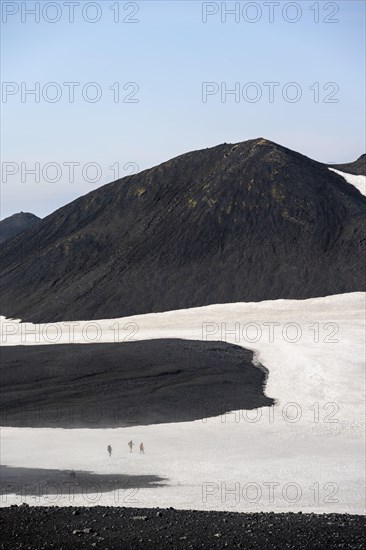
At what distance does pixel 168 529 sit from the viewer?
81.1 ft

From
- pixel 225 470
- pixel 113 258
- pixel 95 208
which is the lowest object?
pixel 225 470

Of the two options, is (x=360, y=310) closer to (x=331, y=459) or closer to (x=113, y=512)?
(x=331, y=459)

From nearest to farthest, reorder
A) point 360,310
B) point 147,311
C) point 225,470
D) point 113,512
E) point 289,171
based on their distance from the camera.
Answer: point 113,512 < point 225,470 < point 360,310 < point 147,311 < point 289,171

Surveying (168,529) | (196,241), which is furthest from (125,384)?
(196,241)

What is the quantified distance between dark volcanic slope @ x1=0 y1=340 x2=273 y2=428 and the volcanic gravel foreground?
2083cm

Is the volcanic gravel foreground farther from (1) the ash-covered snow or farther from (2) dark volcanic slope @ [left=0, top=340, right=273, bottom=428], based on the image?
(2) dark volcanic slope @ [left=0, top=340, right=273, bottom=428]

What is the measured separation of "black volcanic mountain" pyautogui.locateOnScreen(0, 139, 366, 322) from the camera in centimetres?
9088

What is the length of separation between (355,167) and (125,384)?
256 ft

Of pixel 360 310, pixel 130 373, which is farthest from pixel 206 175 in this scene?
pixel 130 373

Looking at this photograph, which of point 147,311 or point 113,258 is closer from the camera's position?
point 147,311

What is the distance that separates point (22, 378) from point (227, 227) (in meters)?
51.0

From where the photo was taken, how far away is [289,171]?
10894 cm

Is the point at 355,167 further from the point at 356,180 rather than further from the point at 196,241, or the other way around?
the point at 196,241

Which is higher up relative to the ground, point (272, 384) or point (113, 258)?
point (113, 258)
